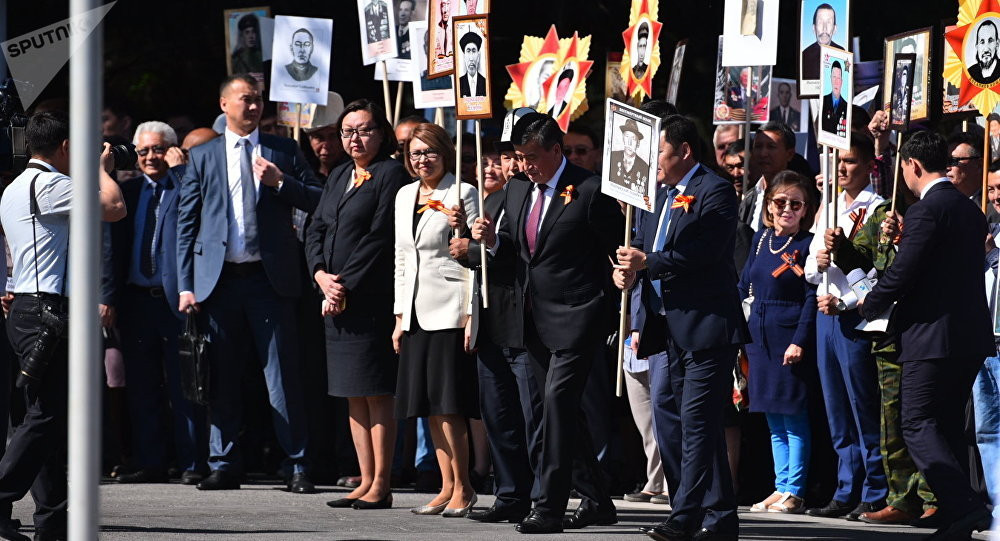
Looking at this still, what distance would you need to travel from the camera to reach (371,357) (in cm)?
965

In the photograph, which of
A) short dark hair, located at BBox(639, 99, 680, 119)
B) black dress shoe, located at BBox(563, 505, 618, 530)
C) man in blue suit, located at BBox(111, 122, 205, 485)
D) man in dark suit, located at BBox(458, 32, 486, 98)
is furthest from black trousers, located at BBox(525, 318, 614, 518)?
man in blue suit, located at BBox(111, 122, 205, 485)

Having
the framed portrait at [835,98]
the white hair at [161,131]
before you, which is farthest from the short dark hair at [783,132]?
the white hair at [161,131]

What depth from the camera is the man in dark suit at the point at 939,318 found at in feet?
26.6

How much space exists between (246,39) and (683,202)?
5347mm

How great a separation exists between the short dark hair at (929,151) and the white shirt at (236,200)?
13.8ft

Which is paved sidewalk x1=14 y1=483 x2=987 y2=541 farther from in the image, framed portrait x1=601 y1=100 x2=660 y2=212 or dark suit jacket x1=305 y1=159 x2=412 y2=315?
framed portrait x1=601 y1=100 x2=660 y2=212

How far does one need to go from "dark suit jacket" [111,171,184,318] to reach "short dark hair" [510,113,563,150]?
3.19 metres

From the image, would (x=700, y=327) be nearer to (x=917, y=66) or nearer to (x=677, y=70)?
(x=917, y=66)

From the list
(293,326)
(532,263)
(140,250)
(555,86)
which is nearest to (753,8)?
(555,86)

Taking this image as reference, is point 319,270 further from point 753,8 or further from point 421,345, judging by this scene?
point 753,8

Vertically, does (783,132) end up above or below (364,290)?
above

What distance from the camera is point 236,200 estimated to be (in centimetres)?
1046

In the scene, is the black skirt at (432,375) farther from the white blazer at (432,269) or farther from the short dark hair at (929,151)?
the short dark hair at (929,151)

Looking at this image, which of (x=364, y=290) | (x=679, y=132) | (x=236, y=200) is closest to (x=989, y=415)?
(x=679, y=132)
